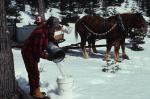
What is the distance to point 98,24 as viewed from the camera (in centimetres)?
1600

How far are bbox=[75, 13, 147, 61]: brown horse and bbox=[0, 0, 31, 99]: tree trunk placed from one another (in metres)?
6.96

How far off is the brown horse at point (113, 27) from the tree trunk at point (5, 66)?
6963 millimetres

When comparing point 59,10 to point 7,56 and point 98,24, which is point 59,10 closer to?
point 98,24

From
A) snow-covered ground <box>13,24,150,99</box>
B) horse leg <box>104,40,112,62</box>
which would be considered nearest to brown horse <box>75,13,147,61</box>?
horse leg <box>104,40,112,62</box>

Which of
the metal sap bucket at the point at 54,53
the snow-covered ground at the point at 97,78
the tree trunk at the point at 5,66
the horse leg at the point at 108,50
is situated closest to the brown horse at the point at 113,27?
the horse leg at the point at 108,50

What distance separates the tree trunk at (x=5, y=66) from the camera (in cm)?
793

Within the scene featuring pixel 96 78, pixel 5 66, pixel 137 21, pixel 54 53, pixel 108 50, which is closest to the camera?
pixel 5 66

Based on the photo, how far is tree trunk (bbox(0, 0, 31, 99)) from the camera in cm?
793

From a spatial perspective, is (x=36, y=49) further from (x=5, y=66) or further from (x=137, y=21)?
(x=137, y=21)

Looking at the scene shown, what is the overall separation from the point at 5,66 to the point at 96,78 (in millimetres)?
3459

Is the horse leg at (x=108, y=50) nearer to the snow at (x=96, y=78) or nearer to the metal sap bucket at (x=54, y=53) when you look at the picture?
the snow at (x=96, y=78)

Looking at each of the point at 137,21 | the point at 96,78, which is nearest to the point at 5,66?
the point at 96,78

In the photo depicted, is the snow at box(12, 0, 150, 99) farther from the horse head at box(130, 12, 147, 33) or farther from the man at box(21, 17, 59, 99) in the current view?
the horse head at box(130, 12, 147, 33)

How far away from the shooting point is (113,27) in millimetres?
15266
